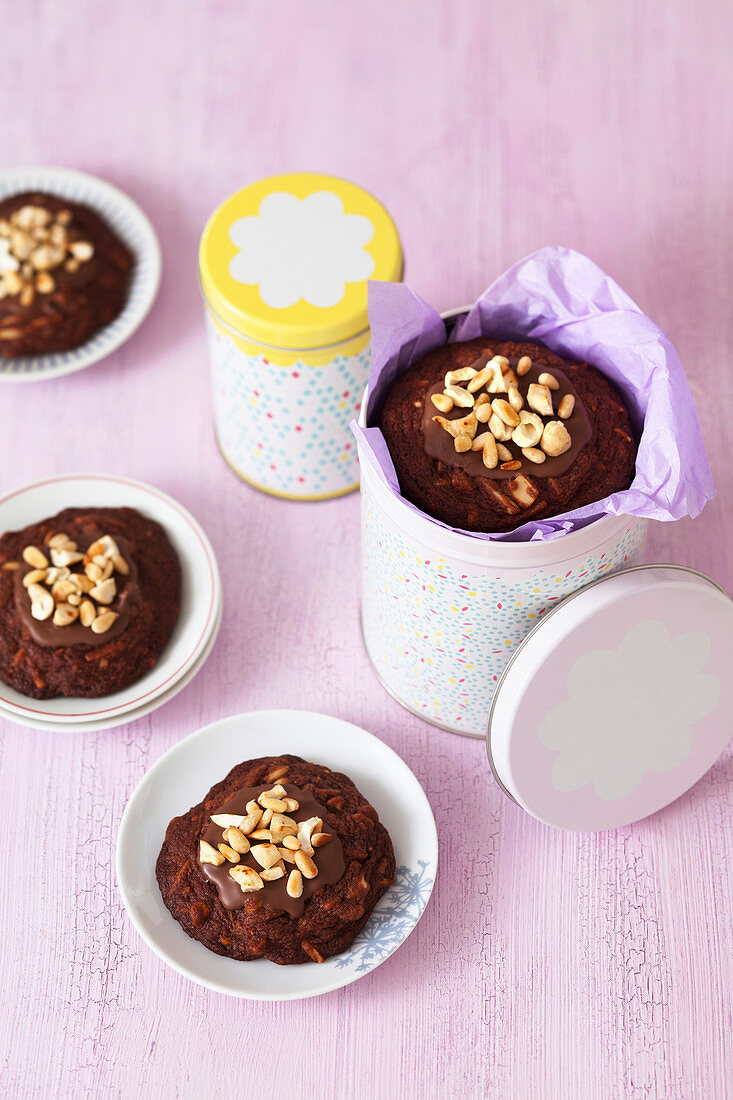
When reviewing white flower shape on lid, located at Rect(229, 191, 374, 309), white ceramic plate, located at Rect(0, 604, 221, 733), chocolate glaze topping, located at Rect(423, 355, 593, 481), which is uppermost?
white flower shape on lid, located at Rect(229, 191, 374, 309)

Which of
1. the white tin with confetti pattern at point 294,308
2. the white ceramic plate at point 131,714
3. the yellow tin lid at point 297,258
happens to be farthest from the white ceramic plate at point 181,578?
the yellow tin lid at point 297,258

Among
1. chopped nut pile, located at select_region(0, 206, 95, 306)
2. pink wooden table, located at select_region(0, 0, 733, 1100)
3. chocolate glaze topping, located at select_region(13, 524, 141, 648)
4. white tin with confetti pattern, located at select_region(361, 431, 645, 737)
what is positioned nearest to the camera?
white tin with confetti pattern, located at select_region(361, 431, 645, 737)

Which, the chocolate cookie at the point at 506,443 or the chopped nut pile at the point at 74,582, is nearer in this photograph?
the chocolate cookie at the point at 506,443

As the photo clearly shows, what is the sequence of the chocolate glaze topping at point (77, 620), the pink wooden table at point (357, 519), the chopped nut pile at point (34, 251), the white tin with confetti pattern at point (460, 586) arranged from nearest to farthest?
1. the white tin with confetti pattern at point (460, 586)
2. the pink wooden table at point (357, 519)
3. the chocolate glaze topping at point (77, 620)
4. the chopped nut pile at point (34, 251)

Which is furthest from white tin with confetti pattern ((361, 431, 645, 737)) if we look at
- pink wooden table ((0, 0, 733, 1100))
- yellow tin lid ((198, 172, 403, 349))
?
yellow tin lid ((198, 172, 403, 349))

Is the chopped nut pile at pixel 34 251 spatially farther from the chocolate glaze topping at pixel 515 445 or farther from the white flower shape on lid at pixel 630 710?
the white flower shape on lid at pixel 630 710

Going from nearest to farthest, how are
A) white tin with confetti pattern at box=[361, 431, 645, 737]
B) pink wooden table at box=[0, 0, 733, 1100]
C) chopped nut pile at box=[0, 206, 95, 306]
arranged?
white tin with confetti pattern at box=[361, 431, 645, 737], pink wooden table at box=[0, 0, 733, 1100], chopped nut pile at box=[0, 206, 95, 306]

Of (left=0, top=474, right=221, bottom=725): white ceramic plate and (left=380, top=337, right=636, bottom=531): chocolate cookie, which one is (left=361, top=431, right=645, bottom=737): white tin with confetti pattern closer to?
(left=380, top=337, right=636, bottom=531): chocolate cookie
